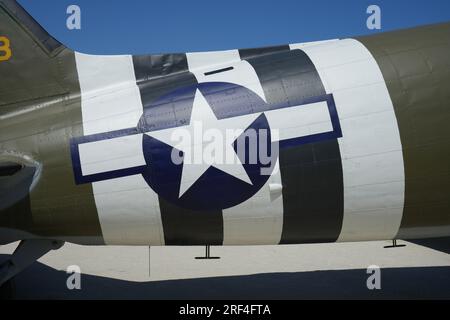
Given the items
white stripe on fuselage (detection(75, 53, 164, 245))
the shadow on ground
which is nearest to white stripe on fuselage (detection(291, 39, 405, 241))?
the shadow on ground

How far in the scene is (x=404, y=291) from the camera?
8.20 m

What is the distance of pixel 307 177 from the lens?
5801 mm

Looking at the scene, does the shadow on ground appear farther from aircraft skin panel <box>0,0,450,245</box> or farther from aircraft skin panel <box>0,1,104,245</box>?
aircraft skin panel <box>0,1,104,245</box>

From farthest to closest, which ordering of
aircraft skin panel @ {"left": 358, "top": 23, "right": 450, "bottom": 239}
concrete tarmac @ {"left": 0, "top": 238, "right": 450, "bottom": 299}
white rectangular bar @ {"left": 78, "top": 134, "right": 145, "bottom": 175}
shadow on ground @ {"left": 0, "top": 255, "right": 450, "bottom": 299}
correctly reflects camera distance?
concrete tarmac @ {"left": 0, "top": 238, "right": 450, "bottom": 299}, shadow on ground @ {"left": 0, "top": 255, "right": 450, "bottom": 299}, aircraft skin panel @ {"left": 358, "top": 23, "right": 450, "bottom": 239}, white rectangular bar @ {"left": 78, "top": 134, "right": 145, "bottom": 175}

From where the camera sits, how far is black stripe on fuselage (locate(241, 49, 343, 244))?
5773 mm

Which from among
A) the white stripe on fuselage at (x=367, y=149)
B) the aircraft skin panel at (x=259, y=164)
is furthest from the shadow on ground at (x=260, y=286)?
the white stripe on fuselage at (x=367, y=149)

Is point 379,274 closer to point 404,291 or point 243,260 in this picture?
point 404,291

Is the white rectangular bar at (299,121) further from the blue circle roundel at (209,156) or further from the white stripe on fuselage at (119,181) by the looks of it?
the white stripe on fuselage at (119,181)

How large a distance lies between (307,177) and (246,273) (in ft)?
14.9

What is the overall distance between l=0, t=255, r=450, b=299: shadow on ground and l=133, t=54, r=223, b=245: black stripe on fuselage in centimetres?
236

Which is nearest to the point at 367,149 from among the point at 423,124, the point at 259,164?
the point at 423,124

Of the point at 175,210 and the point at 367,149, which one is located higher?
the point at 367,149

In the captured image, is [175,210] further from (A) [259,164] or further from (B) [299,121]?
(B) [299,121]
